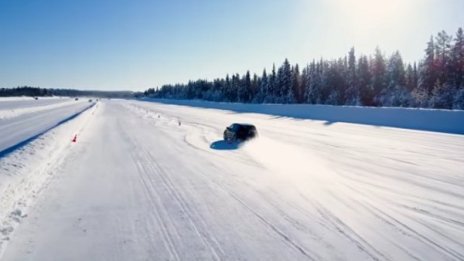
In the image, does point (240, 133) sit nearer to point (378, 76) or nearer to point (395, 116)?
point (395, 116)

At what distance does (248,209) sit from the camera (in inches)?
319

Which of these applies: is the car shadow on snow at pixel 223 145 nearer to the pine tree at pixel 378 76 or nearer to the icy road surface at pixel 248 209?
the icy road surface at pixel 248 209

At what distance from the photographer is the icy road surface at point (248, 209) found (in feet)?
19.5

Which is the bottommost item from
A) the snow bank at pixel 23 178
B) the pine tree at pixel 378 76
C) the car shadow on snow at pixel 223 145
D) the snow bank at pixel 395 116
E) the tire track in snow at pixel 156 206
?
the tire track in snow at pixel 156 206

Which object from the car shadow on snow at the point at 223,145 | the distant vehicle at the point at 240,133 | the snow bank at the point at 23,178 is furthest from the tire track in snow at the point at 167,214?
the distant vehicle at the point at 240,133

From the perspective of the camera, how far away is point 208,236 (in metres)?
6.48

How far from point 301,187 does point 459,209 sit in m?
3.69

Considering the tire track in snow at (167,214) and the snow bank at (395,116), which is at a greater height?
the snow bank at (395,116)

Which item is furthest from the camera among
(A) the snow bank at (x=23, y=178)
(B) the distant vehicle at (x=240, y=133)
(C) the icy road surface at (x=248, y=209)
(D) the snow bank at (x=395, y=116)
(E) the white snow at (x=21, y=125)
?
(D) the snow bank at (x=395, y=116)

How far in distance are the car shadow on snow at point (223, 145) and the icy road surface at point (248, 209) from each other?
2.43 metres

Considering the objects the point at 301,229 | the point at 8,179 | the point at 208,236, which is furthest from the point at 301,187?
the point at 8,179

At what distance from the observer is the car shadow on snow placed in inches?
717

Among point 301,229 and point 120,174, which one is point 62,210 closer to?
point 120,174

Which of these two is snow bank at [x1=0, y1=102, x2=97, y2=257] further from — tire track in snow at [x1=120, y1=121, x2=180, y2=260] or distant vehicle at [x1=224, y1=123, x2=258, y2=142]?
distant vehicle at [x1=224, y1=123, x2=258, y2=142]
